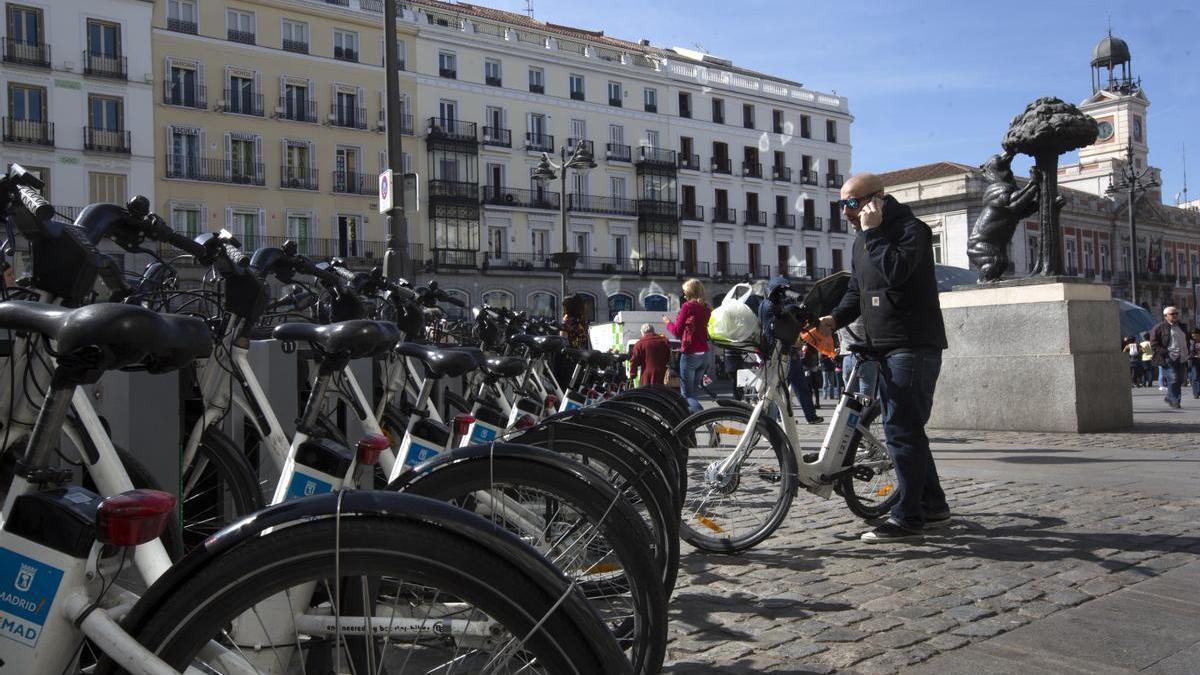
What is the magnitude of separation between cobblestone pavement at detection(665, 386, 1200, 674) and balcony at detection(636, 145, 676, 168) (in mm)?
52750

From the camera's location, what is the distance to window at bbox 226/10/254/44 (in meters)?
45.0

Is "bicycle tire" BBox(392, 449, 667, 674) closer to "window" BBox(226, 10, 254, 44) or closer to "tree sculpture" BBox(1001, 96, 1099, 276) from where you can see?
"tree sculpture" BBox(1001, 96, 1099, 276)

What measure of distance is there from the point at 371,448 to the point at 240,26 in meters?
47.1

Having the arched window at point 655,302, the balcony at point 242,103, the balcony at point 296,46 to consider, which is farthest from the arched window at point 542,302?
the balcony at point 296,46

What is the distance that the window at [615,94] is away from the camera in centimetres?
5828

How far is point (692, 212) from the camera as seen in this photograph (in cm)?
6084

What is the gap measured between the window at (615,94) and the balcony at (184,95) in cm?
2224

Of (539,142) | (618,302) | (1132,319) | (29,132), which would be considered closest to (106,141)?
(29,132)

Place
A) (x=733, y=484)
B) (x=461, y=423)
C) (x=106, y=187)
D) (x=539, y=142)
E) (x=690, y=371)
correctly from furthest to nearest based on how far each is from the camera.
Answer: (x=539, y=142) → (x=106, y=187) → (x=690, y=371) → (x=733, y=484) → (x=461, y=423)

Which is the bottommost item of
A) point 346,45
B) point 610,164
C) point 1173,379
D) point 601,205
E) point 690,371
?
point 1173,379

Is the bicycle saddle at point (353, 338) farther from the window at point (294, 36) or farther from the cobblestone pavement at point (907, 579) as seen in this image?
the window at point (294, 36)

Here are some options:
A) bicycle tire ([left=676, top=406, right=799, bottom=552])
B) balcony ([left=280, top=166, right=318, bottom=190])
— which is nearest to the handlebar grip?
bicycle tire ([left=676, top=406, right=799, bottom=552])

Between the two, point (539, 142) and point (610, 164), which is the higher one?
point (539, 142)

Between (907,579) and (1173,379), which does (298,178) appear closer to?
(1173,379)
